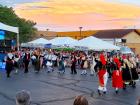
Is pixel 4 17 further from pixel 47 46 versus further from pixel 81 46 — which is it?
pixel 81 46

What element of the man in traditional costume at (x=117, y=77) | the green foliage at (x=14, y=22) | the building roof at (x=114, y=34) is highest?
the green foliage at (x=14, y=22)

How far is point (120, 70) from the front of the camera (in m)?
19.2

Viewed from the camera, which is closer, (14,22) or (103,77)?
(103,77)

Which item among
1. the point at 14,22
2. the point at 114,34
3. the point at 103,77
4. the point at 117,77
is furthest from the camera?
the point at 14,22

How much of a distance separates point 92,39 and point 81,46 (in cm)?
134

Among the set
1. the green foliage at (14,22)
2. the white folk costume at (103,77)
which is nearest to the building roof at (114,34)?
the green foliage at (14,22)

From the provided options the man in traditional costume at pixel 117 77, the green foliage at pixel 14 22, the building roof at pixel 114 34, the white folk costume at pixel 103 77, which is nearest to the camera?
the white folk costume at pixel 103 77

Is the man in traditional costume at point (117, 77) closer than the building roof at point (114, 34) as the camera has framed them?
Yes

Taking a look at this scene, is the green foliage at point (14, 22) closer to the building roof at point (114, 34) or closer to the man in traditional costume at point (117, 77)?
the building roof at point (114, 34)

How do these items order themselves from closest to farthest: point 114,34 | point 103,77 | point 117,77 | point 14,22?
point 103,77 → point 117,77 → point 114,34 → point 14,22

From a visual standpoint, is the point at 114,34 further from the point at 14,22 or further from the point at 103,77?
the point at 103,77

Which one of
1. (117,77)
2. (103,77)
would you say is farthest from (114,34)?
(103,77)

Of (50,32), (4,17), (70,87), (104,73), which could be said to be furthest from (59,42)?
(50,32)

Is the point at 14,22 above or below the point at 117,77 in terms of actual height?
above
